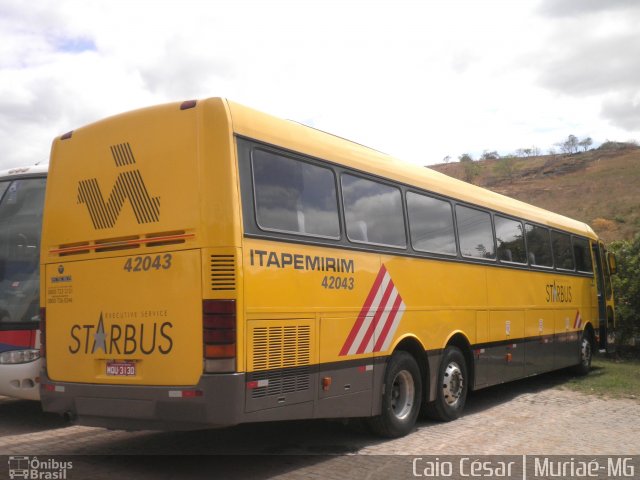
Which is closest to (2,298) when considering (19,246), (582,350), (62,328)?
(19,246)

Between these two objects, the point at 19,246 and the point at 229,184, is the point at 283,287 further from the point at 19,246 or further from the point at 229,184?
the point at 19,246

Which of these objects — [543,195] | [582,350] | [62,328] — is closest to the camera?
[62,328]

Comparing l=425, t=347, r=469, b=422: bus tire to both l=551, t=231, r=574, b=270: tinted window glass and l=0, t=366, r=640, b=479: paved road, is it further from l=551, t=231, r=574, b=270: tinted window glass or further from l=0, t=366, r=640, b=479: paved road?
l=551, t=231, r=574, b=270: tinted window glass

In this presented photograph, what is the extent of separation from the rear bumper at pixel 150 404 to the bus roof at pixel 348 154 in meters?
2.27

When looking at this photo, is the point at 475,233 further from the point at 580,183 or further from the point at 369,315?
the point at 580,183

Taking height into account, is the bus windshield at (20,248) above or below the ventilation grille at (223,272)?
above

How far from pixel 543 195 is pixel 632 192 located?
1037 centimetres

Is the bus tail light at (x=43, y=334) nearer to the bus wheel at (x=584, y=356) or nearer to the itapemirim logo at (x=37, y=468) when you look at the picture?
the itapemirim logo at (x=37, y=468)

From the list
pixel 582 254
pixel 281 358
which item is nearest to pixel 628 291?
pixel 582 254

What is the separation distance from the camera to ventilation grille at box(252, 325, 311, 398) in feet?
19.5

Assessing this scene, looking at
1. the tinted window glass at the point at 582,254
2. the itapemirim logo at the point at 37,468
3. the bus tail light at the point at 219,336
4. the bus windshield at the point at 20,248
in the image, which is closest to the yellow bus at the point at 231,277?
the bus tail light at the point at 219,336

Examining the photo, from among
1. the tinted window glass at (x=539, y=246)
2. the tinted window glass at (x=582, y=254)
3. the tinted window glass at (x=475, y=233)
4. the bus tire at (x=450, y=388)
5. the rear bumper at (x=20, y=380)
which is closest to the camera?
the rear bumper at (x=20, y=380)

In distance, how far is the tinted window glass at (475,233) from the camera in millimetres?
10008

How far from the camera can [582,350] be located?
14.6 meters
